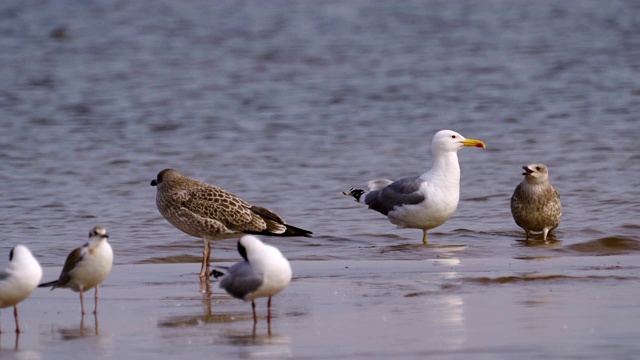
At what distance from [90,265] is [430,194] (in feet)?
13.3

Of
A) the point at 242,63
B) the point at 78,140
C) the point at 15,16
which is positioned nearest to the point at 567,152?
the point at 78,140

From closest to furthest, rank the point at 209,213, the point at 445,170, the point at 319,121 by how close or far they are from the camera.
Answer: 1. the point at 209,213
2. the point at 445,170
3. the point at 319,121

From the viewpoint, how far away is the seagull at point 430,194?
11008 millimetres

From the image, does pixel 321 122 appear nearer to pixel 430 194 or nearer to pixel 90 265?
pixel 430 194

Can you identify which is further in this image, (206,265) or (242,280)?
(206,265)

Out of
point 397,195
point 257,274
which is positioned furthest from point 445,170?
point 257,274

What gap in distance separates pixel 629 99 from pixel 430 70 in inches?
216

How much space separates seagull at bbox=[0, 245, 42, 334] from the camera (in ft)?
24.0

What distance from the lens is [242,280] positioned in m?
7.52

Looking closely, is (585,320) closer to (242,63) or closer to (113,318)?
(113,318)

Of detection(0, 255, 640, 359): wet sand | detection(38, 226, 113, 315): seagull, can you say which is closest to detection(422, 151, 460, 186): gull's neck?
detection(0, 255, 640, 359): wet sand

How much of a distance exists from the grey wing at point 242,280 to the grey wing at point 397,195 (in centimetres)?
363

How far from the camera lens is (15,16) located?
37375 millimetres

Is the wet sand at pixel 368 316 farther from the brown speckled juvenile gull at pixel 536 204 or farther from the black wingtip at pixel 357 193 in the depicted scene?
the black wingtip at pixel 357 193
